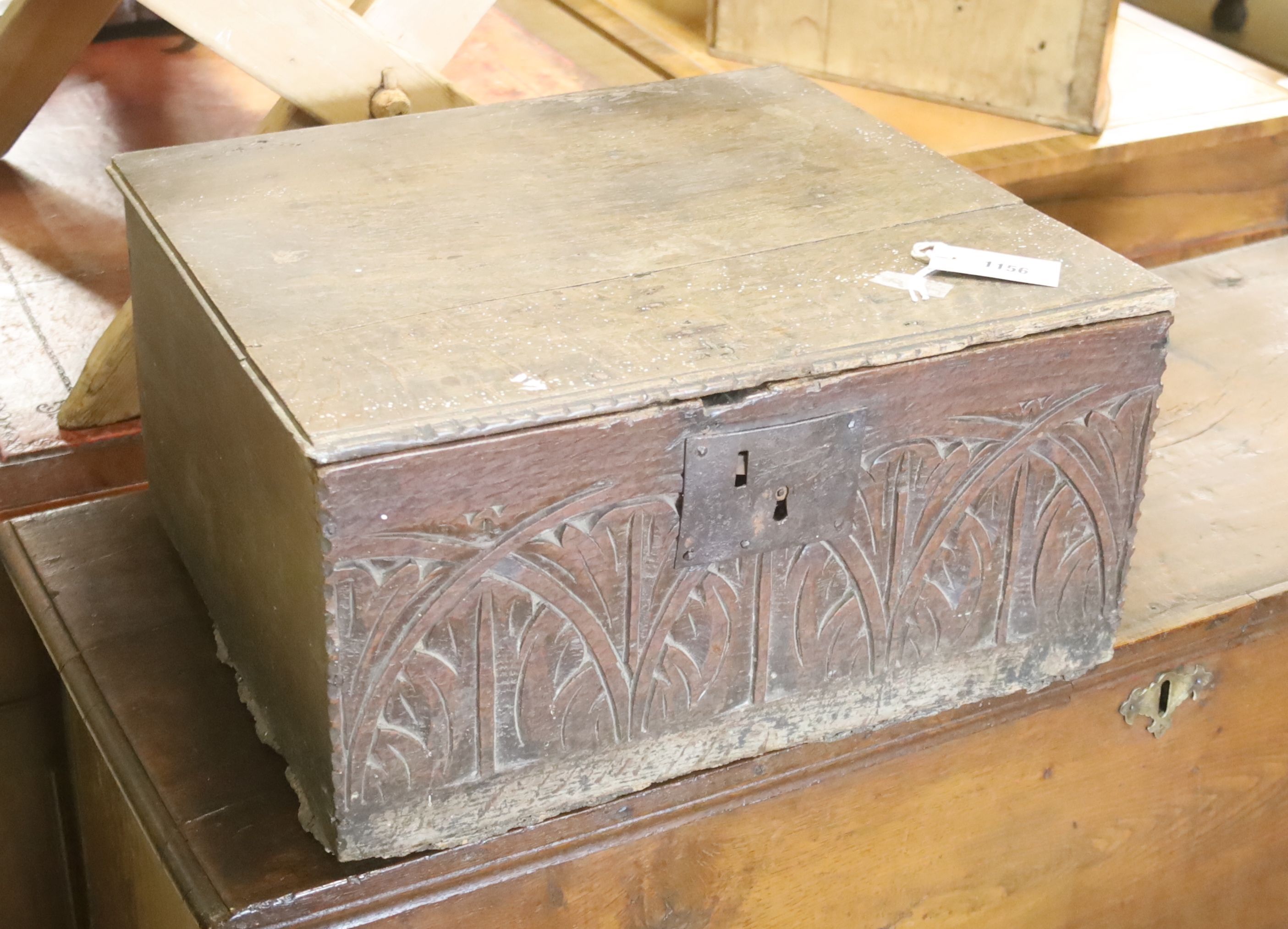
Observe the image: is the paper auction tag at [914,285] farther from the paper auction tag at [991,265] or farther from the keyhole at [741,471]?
the keyhole at [741,471]

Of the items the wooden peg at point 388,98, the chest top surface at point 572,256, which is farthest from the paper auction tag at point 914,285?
the wooden peg at point 388,98

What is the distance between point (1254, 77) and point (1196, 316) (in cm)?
58

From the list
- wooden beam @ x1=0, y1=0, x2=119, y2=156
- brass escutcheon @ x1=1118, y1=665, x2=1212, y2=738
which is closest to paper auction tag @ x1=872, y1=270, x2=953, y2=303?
brass escutcheon @ x1=1118, y1=665, x2=1212, y2=738

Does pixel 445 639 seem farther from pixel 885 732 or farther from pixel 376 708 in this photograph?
pixel 885 732

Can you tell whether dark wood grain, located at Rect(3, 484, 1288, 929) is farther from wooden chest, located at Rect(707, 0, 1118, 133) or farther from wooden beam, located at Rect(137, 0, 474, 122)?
wooden chest, located at Rect(707, 0, 1118, 133)

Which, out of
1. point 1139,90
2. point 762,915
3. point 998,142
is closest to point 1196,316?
point 998,142

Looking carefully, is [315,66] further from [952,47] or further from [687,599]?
[952,47]

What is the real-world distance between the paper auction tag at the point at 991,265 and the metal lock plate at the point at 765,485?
148mm

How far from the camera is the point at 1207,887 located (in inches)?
53.2

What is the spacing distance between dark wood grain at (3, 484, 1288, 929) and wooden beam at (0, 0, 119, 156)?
0.81m

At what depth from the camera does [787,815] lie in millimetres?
1064

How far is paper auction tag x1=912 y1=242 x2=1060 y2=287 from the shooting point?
963mm

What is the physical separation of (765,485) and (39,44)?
1.34 metres

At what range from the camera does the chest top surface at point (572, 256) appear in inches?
32.8
